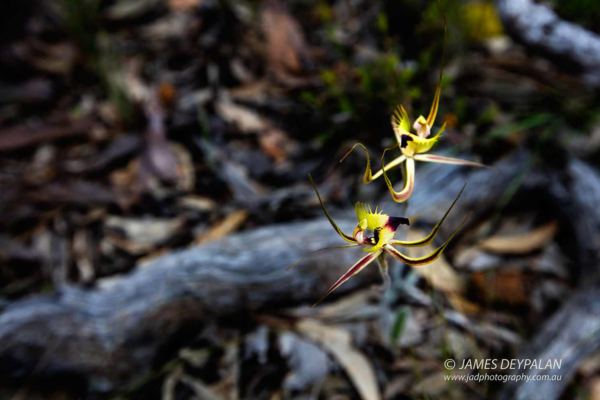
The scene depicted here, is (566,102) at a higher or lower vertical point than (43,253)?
higher

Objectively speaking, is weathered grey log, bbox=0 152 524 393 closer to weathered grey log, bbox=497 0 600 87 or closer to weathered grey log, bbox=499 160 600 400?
weathered grey log, bbox=499 160 600 400

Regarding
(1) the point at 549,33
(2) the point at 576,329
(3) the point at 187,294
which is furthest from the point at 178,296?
(1) the point at 549,33

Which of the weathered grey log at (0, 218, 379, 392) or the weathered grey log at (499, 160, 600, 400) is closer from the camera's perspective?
the weathered grey log at (499, 160, 600, 400)

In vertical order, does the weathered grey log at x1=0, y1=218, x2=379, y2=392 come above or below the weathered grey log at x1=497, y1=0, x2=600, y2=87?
below

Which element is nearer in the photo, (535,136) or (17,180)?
(535,136)

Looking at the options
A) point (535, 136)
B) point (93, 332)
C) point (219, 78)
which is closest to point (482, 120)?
point (535, 136)

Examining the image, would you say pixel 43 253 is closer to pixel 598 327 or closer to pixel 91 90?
pixel 91 90

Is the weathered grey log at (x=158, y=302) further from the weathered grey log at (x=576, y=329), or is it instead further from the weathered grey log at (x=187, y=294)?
the weathered grey log at (x=576, y=329)

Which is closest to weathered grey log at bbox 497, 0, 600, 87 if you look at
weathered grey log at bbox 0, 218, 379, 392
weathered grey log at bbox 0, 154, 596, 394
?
weathered grey log at bbox 0, 154, 596, 394
